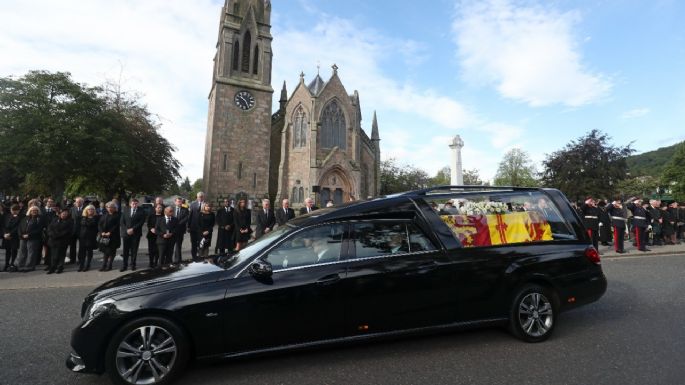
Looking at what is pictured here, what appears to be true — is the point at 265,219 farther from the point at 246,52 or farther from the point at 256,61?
the point at 246,52

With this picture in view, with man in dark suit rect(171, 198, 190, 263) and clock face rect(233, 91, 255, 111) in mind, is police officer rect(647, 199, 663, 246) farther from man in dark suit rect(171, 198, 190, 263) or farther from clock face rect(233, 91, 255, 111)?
clock face rect(233, 91, 255, 111)

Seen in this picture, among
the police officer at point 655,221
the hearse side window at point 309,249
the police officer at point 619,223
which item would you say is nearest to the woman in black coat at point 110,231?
the hearse side window at point 309,249

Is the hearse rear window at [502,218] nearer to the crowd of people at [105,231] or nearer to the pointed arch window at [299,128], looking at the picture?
the crowd of people at [105,231]

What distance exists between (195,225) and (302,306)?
25.0 ft

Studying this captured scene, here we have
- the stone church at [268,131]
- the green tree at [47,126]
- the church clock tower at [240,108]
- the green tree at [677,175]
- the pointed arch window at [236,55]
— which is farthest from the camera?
the green tree at [677,175]

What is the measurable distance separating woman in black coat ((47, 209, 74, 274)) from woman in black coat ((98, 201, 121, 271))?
721 mm

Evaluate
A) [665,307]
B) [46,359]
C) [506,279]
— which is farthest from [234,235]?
[665,307]

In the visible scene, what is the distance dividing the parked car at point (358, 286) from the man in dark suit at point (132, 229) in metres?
6.14

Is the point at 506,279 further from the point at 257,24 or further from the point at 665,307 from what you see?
the point at 257,24

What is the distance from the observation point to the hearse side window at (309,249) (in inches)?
133

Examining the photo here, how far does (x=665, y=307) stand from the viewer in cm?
512

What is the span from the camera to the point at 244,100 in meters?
28.2

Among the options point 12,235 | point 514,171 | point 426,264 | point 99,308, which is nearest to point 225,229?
point 12,235

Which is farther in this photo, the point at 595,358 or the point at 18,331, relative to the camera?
the point at 18,331
